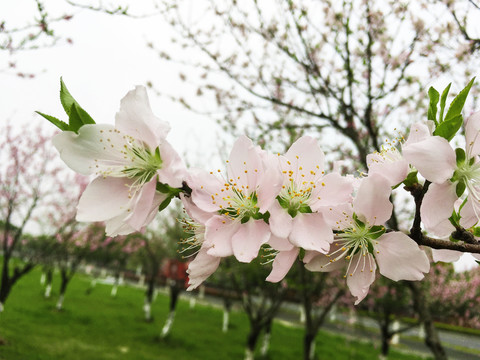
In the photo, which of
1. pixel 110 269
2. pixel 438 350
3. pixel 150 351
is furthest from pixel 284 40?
pixel 110 269

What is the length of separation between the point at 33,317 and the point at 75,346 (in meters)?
3.30

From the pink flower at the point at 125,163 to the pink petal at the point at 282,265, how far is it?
284mm

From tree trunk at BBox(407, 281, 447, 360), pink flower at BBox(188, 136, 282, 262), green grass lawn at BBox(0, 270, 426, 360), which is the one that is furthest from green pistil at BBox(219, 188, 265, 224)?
green grass lawn at BBox(0, 270, 426, 360)

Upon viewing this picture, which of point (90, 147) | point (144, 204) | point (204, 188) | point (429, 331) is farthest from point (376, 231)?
point (429, 331)

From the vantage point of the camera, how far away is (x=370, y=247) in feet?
2.94

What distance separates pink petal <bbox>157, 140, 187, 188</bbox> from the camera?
0.72 meters

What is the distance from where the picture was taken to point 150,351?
9.95 metres

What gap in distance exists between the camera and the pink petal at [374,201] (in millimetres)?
775

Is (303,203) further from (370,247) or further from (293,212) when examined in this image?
(370,247)

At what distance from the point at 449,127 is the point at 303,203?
33 centimetres

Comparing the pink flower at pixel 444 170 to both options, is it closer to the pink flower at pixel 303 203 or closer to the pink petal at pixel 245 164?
the pink flower at pixel 303 203

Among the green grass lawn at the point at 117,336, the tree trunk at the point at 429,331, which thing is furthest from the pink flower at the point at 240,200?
the green grass lawn at the point at 117,336

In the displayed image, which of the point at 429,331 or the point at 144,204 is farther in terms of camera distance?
the point at 429,331

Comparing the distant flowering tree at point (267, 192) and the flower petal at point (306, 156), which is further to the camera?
the flower petal at point (306, 156)
